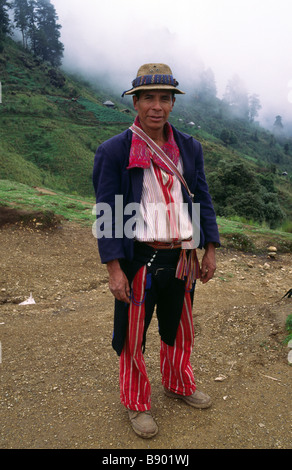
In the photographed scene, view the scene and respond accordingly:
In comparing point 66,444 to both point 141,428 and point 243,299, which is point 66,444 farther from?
point 243,299

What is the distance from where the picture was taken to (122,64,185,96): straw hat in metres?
1.85

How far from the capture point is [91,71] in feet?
215

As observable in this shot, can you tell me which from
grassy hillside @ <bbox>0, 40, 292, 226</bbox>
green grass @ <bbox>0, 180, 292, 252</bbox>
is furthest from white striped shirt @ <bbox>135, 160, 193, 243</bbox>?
grassy hillside @ <bbox>0, 40, 292, 226</bbox>

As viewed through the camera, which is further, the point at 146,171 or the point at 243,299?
the point at 243,299

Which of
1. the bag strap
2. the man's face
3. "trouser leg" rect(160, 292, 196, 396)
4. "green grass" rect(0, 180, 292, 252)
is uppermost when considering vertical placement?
the man's face

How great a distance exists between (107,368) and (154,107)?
2.03m

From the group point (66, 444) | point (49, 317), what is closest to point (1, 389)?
point (66, 444)

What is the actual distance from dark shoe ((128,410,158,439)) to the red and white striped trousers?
0.03 metres

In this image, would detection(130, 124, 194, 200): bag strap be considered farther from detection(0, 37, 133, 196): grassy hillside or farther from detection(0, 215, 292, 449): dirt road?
detection(0, 37, 133, 196): grassy hillside

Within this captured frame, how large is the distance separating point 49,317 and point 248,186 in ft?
37.7

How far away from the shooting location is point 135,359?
2039 mm

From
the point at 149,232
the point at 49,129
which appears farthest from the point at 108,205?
the point at 49,129

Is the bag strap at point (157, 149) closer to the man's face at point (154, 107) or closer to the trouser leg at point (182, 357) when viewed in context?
the man's face at point (154, 107)

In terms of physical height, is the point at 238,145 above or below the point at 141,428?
above
